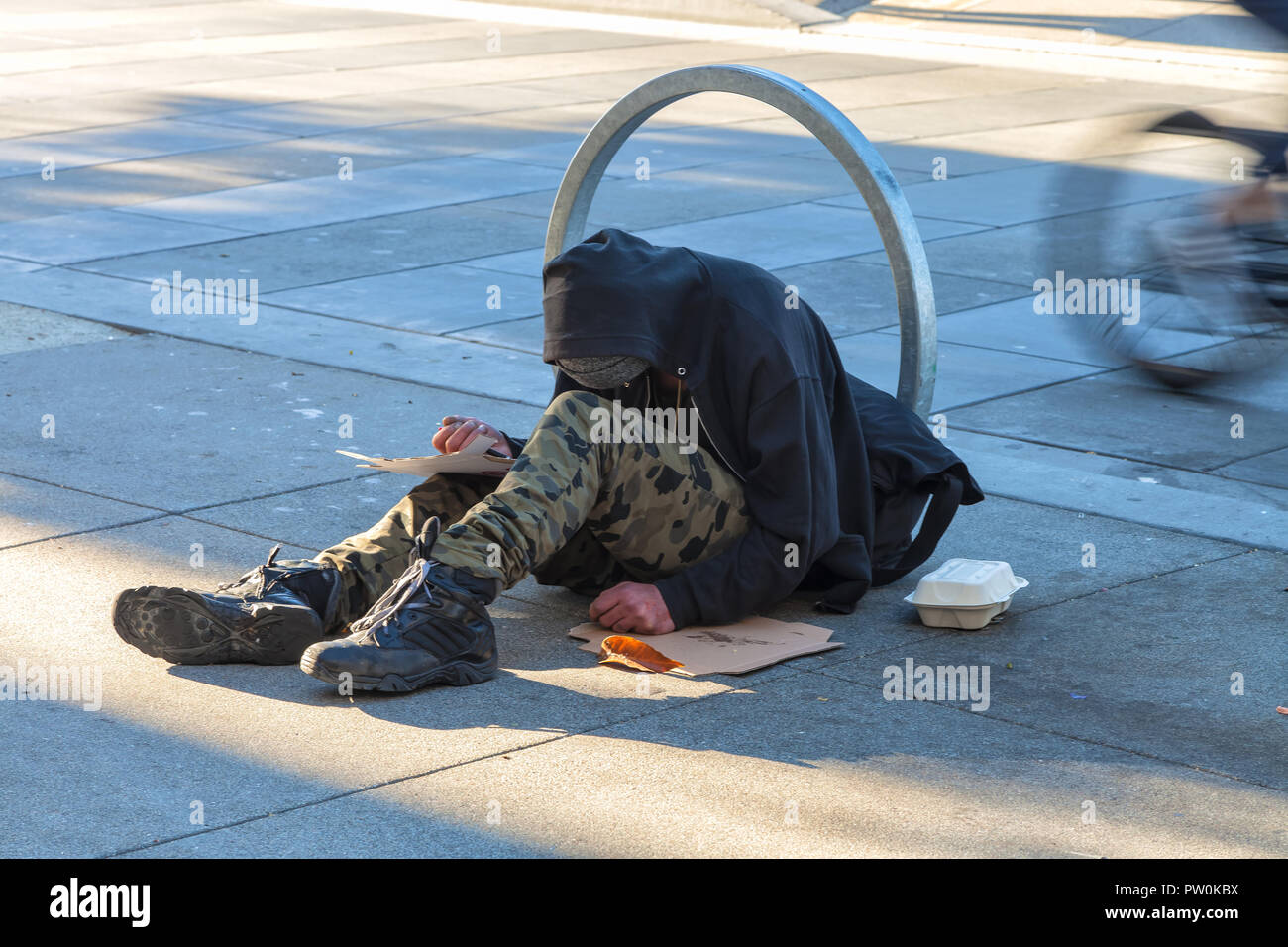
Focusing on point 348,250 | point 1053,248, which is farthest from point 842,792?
point 348,250

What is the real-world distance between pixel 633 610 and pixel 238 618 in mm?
912

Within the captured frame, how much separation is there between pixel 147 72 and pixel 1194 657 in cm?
1222

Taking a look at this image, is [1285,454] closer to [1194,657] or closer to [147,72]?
[1194,657]

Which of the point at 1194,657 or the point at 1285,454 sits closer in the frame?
the point at 1194,657

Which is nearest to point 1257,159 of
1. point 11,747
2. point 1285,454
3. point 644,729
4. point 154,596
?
point 1285,454

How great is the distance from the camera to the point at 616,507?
13.8 ft

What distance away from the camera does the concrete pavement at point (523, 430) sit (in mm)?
3414

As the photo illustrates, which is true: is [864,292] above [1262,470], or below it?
above

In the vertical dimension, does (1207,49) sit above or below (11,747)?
above

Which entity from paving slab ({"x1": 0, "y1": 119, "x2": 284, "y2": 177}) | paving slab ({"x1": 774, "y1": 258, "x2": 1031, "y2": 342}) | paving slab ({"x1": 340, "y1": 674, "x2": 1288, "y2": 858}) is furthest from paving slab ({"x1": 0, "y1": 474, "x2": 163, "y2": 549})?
Answer: paving slab ({"x1": 0, "y1": 119, "x2": 284, "y2": 177})

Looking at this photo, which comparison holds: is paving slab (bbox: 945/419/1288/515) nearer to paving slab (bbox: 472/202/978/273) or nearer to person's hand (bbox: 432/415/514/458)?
person's hand (bbox: 432/415/514/458)

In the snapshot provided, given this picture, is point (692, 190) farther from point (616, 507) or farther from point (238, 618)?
point (238, 618)

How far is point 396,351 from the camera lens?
7.00 m

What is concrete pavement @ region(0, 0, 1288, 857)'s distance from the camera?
341 cm
